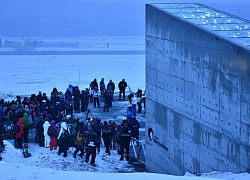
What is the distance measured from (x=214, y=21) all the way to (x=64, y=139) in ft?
Result: 18.9

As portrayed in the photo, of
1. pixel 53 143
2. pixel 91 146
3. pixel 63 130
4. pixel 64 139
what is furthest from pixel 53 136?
pixel 91 146

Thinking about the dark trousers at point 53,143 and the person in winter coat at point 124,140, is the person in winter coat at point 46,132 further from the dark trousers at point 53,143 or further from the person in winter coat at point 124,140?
the person in winter coat at point 124,140

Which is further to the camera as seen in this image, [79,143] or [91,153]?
[79,143]

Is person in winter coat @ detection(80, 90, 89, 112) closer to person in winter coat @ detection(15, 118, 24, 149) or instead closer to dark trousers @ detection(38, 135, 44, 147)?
dark trousers @ detection(38, 135, 44, 147)

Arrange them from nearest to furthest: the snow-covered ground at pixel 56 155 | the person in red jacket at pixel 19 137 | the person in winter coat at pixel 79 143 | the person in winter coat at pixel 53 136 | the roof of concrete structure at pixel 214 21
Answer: the snow-covered ground at pixel 56 155, the roof of concrete structure at pixel 214 21, the person in winter coat at pixel 79 143, the person in winter coat at pixel 53 136, the person in red jacket at pixel 19 137

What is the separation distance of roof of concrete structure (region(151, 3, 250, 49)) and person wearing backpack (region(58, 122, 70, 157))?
479cm

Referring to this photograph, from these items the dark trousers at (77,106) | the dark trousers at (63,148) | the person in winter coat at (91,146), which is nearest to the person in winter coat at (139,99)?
the dark trousers at (77,106)

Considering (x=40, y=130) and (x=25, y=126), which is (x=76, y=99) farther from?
(x=40, y=130)

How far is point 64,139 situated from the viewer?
16.4m

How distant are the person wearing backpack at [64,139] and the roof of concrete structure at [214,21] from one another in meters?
4.79

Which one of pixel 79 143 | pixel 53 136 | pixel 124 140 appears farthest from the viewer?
pixel 53 136

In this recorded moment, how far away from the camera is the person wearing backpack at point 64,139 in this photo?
16391 mm

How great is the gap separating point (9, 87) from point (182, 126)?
26532 mm

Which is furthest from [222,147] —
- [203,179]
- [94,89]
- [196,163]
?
[94,89]
